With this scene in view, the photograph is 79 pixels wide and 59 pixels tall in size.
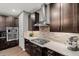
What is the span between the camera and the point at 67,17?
1.89 metres

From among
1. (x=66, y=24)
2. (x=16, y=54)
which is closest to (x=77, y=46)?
(x=66, y=24)

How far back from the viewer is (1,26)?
2049 millimetres

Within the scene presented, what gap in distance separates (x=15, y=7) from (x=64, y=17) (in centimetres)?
103

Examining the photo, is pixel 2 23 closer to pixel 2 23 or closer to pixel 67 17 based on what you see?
pixel 2 23

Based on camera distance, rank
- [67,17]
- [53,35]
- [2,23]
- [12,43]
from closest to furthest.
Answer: [67,17], [2,23], [12,43], [53,35]

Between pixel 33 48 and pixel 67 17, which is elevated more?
pixel 67 17

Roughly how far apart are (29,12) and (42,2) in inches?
14.7

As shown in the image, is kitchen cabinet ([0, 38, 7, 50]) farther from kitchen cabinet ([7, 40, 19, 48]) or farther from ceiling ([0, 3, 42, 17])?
ceiling ([0, 3, 42, 17])

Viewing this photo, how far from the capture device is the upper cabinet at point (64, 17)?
1.70 metres

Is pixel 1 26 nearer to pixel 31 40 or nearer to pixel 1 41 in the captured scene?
pixel 1 41

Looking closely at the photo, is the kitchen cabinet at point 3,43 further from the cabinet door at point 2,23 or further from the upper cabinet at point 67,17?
the upper cabinet at point 67,17

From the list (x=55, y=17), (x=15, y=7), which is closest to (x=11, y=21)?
(x=15, y=7)

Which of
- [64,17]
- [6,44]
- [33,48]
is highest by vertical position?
[64,17]

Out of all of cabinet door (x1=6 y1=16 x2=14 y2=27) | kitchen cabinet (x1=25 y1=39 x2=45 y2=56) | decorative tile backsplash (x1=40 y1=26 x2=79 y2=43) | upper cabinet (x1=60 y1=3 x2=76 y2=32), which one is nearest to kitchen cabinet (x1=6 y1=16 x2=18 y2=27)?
cabinet door (x1=6 y1=16 x2=14 y2=27)
